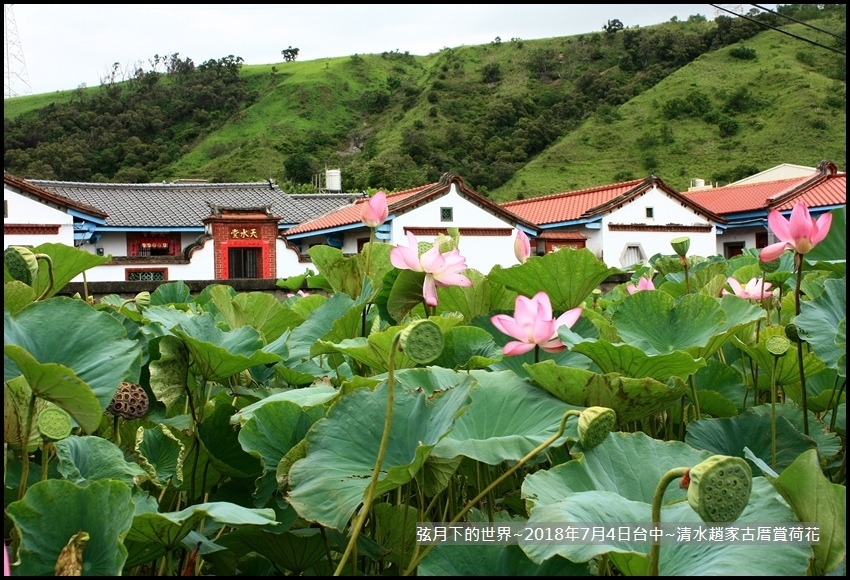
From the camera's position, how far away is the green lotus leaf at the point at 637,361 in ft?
2.74

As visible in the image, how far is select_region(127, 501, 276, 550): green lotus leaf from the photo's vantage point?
57 centimetres

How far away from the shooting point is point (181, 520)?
1.94ft

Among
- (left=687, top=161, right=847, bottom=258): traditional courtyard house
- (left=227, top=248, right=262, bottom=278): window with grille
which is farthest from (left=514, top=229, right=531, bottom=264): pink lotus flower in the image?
(left=687, top=161, right=847, bottom=258): traditional courtyard house

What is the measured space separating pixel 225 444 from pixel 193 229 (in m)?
16.0

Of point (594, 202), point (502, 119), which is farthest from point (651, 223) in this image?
point (502, 119)

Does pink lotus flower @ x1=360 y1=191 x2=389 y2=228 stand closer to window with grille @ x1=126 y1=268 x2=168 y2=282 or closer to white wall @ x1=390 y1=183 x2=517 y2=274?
window with grille @ x1=126 y1=268 x2=168 y2=282

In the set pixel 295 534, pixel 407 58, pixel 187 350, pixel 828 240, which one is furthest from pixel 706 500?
pixel 407 58

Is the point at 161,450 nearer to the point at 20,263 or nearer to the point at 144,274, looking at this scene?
the point at 20,263

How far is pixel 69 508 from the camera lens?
601 millimetres

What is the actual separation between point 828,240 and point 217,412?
938 millimetres

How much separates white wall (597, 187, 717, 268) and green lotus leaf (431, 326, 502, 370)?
16.2m

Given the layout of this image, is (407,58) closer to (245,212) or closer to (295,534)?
(245,212)

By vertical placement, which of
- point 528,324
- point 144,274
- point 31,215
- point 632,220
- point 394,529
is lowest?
point 144,274

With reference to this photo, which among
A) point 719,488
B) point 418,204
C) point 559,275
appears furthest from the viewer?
point 418,204
